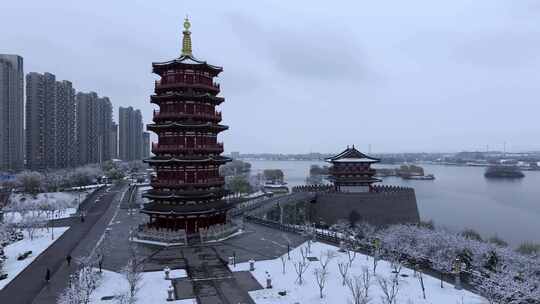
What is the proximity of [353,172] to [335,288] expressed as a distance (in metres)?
37.1

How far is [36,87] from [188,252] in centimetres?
8894

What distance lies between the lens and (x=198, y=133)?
38281 mm

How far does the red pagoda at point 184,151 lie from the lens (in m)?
36.9

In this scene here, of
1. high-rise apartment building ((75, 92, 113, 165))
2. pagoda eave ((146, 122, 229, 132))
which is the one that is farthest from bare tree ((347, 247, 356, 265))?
high-rise apartment building ((75, 92, 113, 165))

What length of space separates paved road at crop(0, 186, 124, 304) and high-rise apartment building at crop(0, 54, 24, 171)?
189 feet

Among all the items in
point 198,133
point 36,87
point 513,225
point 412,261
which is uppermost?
point 36,87

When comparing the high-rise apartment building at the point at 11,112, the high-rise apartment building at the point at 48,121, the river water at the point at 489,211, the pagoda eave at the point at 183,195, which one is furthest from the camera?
the high-rise apartment building at the point at 48,121

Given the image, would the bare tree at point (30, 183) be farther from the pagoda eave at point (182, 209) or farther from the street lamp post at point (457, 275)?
the street lamp post at point (457, 275)

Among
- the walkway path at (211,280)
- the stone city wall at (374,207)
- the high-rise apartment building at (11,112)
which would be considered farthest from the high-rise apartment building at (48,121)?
the walkway path at (211,280)

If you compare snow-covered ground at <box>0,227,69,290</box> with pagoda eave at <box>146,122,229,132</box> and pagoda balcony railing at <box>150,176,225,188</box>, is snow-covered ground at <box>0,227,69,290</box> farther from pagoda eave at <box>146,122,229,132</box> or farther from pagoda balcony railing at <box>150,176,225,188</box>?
pagoda eave at <box>146,122,229,132</box>

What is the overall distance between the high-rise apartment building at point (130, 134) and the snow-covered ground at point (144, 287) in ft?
477

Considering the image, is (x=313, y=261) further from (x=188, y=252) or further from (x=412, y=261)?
(x=188, y=252)

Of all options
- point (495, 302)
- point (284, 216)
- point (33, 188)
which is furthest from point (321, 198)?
point (33, 188)

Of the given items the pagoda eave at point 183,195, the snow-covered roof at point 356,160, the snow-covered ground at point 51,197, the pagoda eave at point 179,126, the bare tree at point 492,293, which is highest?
the pagoda eave at point 179,126
